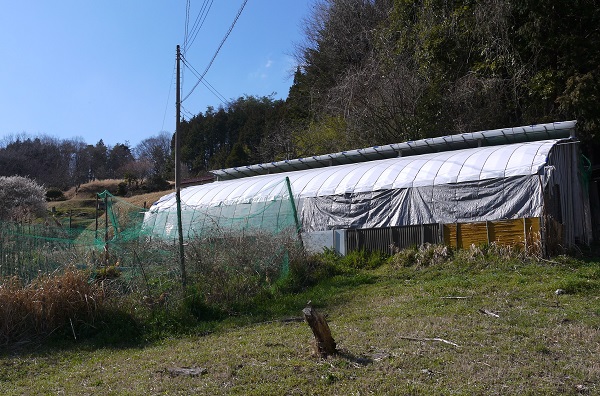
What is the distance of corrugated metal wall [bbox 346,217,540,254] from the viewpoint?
13.8m

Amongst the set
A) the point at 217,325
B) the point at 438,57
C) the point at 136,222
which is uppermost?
the point at 438,57

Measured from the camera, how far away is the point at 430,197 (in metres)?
15.9

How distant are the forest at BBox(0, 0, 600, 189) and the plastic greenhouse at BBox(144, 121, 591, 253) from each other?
3768mm

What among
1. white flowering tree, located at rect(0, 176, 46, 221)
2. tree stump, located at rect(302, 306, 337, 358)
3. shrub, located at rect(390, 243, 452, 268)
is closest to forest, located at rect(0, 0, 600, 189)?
shrub, located at rect(390, 243, 452, 268)

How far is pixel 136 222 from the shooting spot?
16391 mm

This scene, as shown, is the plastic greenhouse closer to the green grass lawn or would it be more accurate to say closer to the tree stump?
the green grass lawn

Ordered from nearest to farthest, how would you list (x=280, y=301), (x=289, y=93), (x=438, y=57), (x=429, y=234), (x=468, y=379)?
1. (x=468, y=379)
2. (x=280, y=301)
3. (x=429, y=234)
4. (x=438, y=57)
5. (x=289, y=93)

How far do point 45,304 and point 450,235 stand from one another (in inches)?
373

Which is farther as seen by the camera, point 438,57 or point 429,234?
point 438,57

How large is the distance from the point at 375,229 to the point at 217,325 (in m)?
7.10

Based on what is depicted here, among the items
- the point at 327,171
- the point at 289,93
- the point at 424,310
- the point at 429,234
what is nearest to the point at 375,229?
the point at 429,234

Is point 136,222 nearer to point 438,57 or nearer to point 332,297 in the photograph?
point 332,297

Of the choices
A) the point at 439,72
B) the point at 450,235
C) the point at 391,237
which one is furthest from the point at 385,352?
the point at 439,72

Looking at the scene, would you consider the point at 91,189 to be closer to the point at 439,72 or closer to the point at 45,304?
the point at 439,72
